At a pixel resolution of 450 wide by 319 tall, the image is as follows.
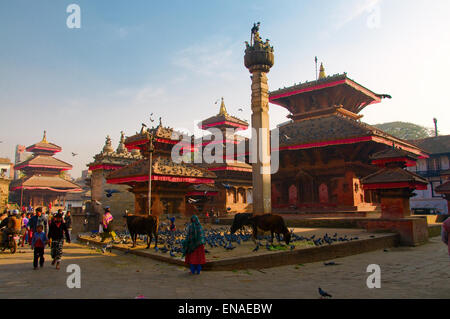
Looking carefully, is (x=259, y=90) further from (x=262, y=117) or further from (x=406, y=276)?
(x=406, y=276)

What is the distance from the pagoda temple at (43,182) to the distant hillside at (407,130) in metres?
72.2

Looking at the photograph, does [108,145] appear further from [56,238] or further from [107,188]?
[56,238]

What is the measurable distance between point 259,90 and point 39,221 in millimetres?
10062

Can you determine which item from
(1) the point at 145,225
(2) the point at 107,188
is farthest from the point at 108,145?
(1) the point at 145,225

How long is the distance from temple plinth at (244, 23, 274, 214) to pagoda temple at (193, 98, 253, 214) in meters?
15.4

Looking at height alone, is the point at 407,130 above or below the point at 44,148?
above

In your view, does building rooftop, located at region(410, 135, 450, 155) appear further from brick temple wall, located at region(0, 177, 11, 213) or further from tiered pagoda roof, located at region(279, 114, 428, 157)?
brick temple wall, located at region(0, 177, 11, 213)

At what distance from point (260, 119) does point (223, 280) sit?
730cm

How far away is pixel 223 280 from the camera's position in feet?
25.2

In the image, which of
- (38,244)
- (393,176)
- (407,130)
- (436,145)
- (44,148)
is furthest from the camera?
(407,130)

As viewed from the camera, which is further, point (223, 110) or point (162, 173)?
point (223, 110)

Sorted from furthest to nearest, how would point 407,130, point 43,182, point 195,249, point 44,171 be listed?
point 407,130, point 44,171, point 43,182, point 195,249

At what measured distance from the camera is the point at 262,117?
13.3 meters

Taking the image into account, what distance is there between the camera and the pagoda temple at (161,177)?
20.3 meters
